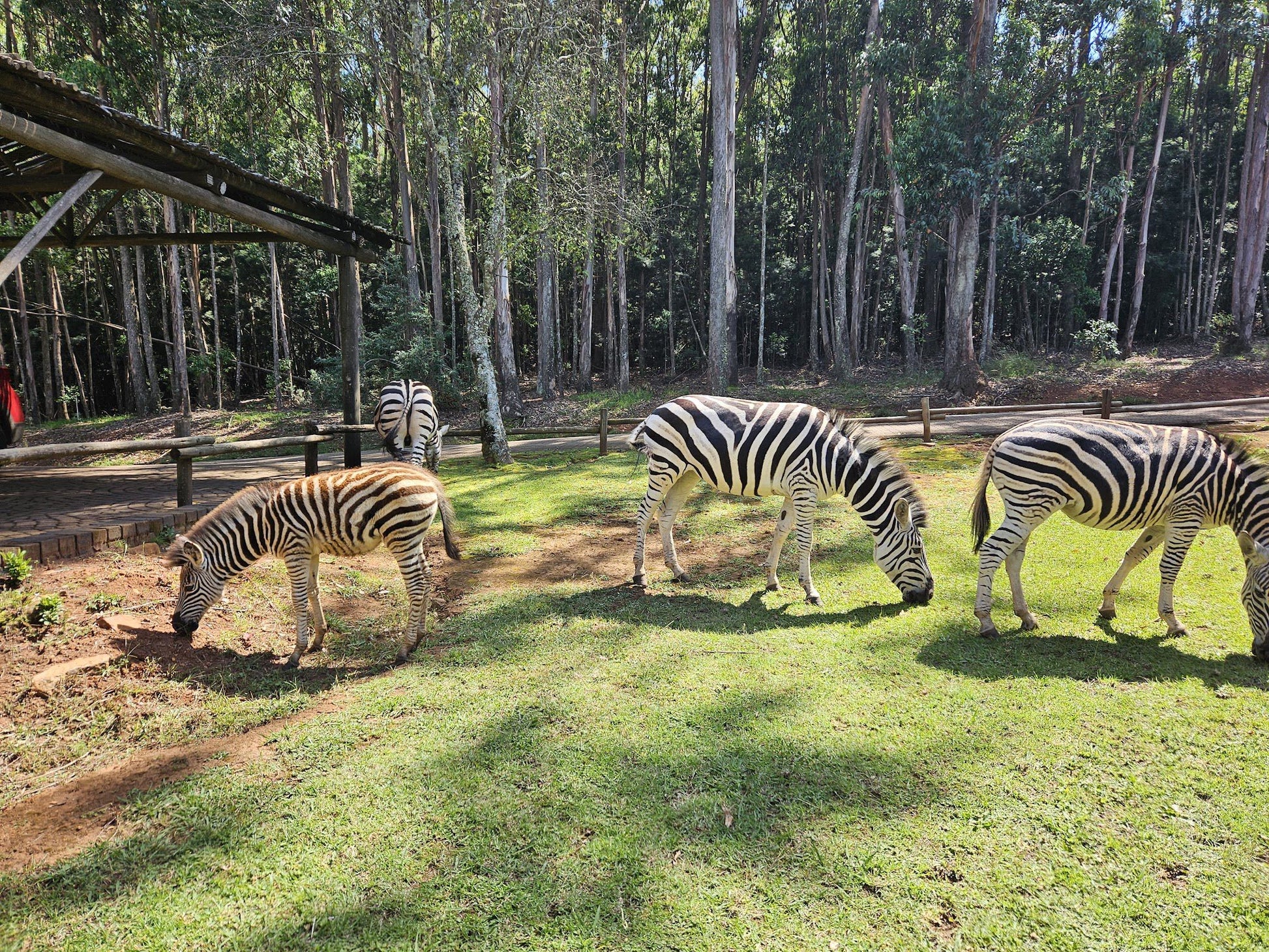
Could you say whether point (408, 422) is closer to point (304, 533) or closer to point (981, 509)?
point (304, 533)

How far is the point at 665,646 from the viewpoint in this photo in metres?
5.37

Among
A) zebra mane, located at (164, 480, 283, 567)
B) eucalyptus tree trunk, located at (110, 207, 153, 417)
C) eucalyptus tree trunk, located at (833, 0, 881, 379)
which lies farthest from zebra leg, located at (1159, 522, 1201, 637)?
eucalyptus tree trunk, located at (110, 207, 153, 417)

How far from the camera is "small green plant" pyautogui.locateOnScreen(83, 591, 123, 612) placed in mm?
5219

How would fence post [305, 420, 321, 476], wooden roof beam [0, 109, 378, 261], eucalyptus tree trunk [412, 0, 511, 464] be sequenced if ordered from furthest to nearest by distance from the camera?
eucalyptus tree trunk [412, 0, 511, 464] → fence post [305, 420, 321, 476] → wooden roof beam [0, 109, 378, 261]

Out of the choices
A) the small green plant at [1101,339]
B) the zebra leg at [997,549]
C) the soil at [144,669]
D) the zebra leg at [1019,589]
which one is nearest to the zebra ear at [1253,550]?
the zebra leg at [997,549]

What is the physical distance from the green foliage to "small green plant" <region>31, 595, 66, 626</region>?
1.26 ft

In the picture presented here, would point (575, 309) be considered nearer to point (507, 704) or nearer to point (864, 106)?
point (864, 106)

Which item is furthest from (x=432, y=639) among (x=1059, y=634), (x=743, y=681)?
(x=1059, y=634)

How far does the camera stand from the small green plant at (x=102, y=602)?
5.22 meters

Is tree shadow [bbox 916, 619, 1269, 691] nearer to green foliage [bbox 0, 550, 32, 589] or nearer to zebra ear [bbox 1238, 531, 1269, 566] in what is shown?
zebra ear [bbox 1238, 531, 1269, 566]

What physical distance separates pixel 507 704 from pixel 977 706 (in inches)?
124

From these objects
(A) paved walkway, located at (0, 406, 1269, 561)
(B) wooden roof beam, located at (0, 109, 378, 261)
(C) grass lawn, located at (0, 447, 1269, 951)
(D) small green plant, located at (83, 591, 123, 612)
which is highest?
(B) wooden roof beam, located at (0, 109, 378, 261)

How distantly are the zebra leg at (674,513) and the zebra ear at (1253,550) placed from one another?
15.1ft

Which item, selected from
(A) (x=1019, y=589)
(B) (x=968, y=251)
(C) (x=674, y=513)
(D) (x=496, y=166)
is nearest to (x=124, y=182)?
(D) (x=496, y=166)
